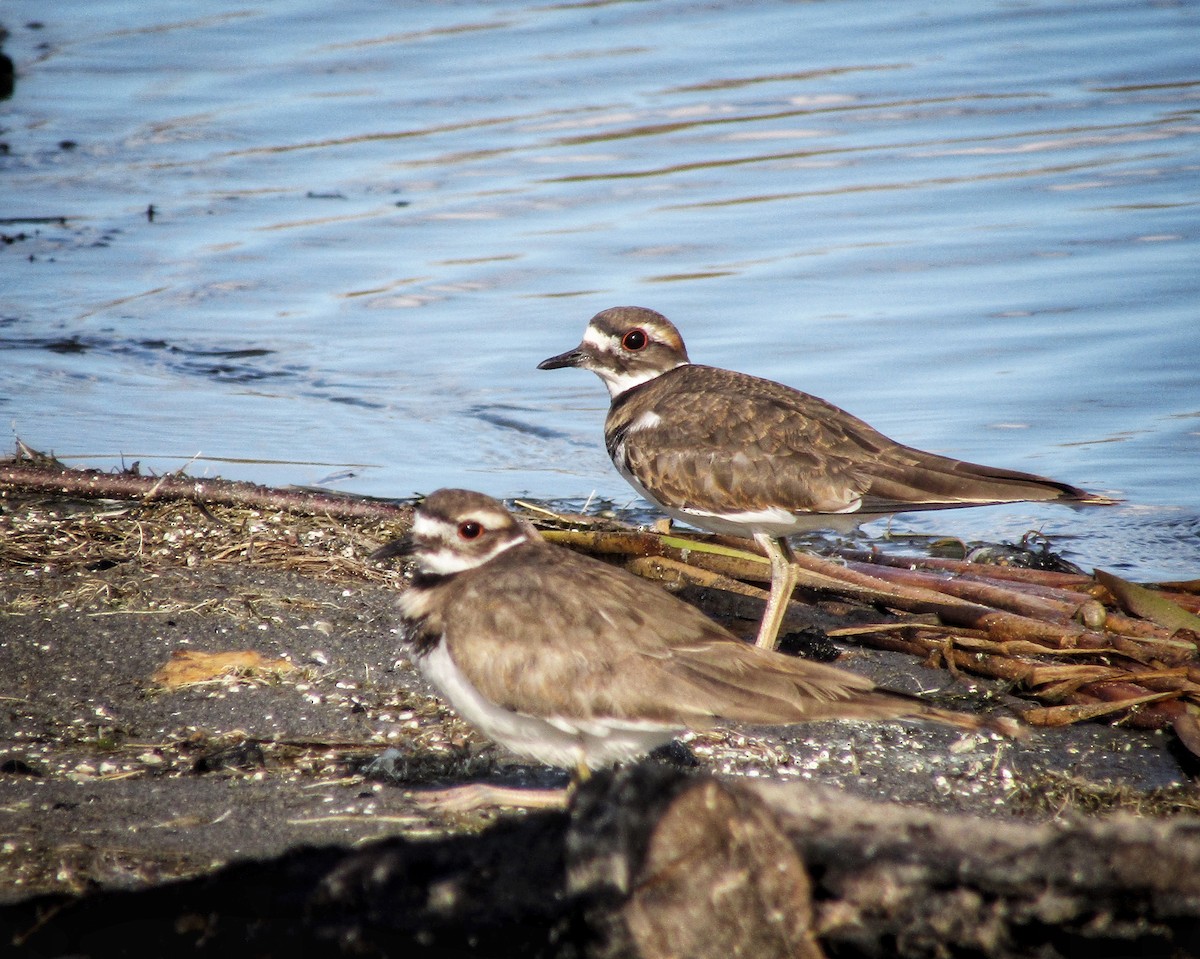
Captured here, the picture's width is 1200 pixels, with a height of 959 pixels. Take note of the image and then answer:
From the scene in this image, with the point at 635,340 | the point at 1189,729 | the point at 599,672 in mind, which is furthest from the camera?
the point at 635,340

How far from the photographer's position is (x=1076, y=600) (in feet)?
21.7

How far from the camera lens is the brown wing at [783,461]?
21.1 ft

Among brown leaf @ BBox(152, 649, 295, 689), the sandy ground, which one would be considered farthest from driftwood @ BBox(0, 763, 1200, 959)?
brown leaf @ BBox(152, 649, 295, 689)

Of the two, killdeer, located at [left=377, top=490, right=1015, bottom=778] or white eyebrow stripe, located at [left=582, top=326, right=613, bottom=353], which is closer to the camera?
killdeer, located at [left=377, top=490, right=1015, bottom=778]

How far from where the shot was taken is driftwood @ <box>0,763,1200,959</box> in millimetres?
3418

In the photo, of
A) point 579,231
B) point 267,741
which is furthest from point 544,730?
point 579,231

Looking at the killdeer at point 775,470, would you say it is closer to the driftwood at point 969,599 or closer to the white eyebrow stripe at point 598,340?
the driftwood at point 969,599

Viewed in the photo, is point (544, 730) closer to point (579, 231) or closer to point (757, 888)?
point (757, 888)

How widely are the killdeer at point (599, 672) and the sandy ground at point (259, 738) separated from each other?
401 millimetres


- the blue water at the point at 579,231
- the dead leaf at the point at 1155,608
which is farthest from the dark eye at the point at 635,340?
the dead leaf at the point at 1155,608

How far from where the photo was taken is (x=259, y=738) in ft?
17.0

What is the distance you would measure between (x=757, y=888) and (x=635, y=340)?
→ 483 cm

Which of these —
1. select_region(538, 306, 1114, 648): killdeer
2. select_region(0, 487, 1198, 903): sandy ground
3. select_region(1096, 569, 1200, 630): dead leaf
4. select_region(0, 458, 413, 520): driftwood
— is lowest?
select_region(0, 487, 1198, 903): sandy ground

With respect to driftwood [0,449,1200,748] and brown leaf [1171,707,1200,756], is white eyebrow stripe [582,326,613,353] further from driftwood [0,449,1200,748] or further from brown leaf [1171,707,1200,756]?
brown leaf [1171,707,1200,756]
